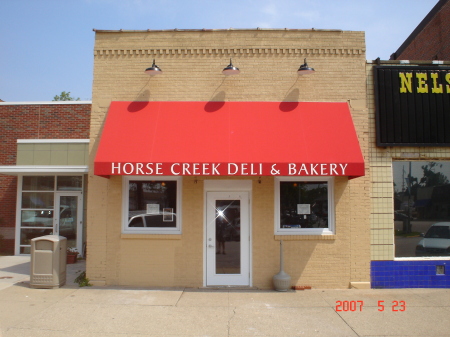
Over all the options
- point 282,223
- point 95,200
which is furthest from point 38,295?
point 282,223

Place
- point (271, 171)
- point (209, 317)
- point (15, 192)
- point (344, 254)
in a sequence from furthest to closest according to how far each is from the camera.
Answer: point (15, 192) < point (344, 254) < point (271, 171) < point (209, 317)

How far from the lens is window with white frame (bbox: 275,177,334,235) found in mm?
8680

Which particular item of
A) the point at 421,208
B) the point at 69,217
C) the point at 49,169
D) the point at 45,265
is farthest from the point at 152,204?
the point at 421,208

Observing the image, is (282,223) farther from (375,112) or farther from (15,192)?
(15,192)

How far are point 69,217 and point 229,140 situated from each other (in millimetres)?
7769

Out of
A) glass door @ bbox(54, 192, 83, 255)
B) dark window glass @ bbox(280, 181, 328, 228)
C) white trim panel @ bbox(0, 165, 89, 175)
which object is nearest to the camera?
dark window glass @ bbox(280, 181, 328, 228)

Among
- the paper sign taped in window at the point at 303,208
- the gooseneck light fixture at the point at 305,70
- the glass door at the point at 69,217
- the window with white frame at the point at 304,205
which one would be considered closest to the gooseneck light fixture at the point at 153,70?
the gooseneck light fixture at the point at 305,70

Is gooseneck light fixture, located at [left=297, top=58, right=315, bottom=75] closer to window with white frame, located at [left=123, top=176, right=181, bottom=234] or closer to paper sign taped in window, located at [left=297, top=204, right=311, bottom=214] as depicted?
paper sign taped in window, located at [left=297, top=204, right=311, bottom=214]

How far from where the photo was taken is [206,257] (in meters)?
8.60

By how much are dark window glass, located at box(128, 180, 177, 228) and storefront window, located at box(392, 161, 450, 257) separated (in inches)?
197

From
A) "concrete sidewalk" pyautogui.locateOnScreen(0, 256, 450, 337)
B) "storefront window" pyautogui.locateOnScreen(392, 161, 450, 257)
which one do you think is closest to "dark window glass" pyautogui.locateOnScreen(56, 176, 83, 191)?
"concrete sidewalk" pyautogui.locateOnScreen(0, 256, 450, 337)

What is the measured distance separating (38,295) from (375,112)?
8.07 meters

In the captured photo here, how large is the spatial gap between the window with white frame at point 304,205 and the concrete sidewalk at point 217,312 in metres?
1.37

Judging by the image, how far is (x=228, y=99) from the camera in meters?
8.86
